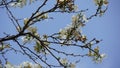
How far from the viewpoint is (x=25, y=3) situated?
21.4 ft

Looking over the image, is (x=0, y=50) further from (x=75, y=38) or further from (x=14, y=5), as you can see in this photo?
(x=75, y=38)

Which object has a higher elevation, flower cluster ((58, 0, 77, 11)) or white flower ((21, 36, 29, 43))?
flower cluster ((58, 0, 77, 11))

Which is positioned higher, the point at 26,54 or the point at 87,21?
the point at 87,21

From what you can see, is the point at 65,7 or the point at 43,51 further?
the point at 43,51

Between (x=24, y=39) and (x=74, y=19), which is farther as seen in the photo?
(x=24, y=39)

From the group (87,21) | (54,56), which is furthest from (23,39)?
(87,21)

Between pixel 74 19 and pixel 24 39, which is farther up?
pixel 74 19

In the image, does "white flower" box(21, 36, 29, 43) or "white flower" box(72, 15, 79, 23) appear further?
"white flower" box(21, 36, 29, 43)

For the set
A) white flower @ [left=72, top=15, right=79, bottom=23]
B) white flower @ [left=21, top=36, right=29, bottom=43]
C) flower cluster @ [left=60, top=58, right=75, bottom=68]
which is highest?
white flower @ [left=72, top=15, right=79, bottom=23]

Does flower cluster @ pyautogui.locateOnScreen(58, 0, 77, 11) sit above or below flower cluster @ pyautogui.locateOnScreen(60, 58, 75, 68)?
above

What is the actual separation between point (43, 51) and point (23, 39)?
497mm

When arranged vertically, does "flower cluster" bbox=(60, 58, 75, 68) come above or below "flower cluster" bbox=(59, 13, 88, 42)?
below

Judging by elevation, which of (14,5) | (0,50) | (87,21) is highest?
(14,5)

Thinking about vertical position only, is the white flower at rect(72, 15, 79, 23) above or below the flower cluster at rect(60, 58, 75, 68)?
above
